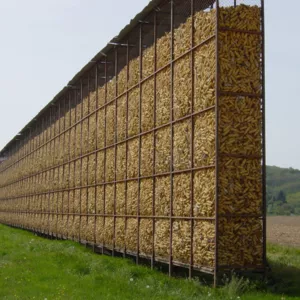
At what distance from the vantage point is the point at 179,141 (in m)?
14.9

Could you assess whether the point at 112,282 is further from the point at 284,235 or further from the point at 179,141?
the point at 284,235

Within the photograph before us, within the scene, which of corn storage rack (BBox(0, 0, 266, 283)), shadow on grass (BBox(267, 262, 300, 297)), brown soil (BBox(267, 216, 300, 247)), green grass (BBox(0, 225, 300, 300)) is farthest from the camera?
brown soil (BBox(267, 216, 300, 247))

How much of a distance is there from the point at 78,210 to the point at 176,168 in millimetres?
10954

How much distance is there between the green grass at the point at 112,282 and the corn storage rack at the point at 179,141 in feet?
1.98

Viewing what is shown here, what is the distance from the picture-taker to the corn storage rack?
13102 millimetres

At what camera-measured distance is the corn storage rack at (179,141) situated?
13.1 metres

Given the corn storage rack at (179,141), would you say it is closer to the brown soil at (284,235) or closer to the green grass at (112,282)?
the green grass at (112,282)

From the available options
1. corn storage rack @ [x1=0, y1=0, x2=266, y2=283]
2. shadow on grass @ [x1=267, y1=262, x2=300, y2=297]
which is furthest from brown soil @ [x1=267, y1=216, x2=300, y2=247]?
shadow on grass @ [x1=267, y1=262, x2=300, y2=297]

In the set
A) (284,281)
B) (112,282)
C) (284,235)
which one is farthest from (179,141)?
(284,235)

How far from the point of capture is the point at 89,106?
81.1ft

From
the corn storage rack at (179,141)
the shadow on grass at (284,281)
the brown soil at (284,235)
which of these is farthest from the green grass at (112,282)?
the brown soil at (284,235)

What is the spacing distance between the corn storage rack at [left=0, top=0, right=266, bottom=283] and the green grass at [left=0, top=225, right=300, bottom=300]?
23.8 inches

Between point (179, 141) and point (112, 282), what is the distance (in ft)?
12.0

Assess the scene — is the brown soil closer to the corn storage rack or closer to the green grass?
the corn storage rack
